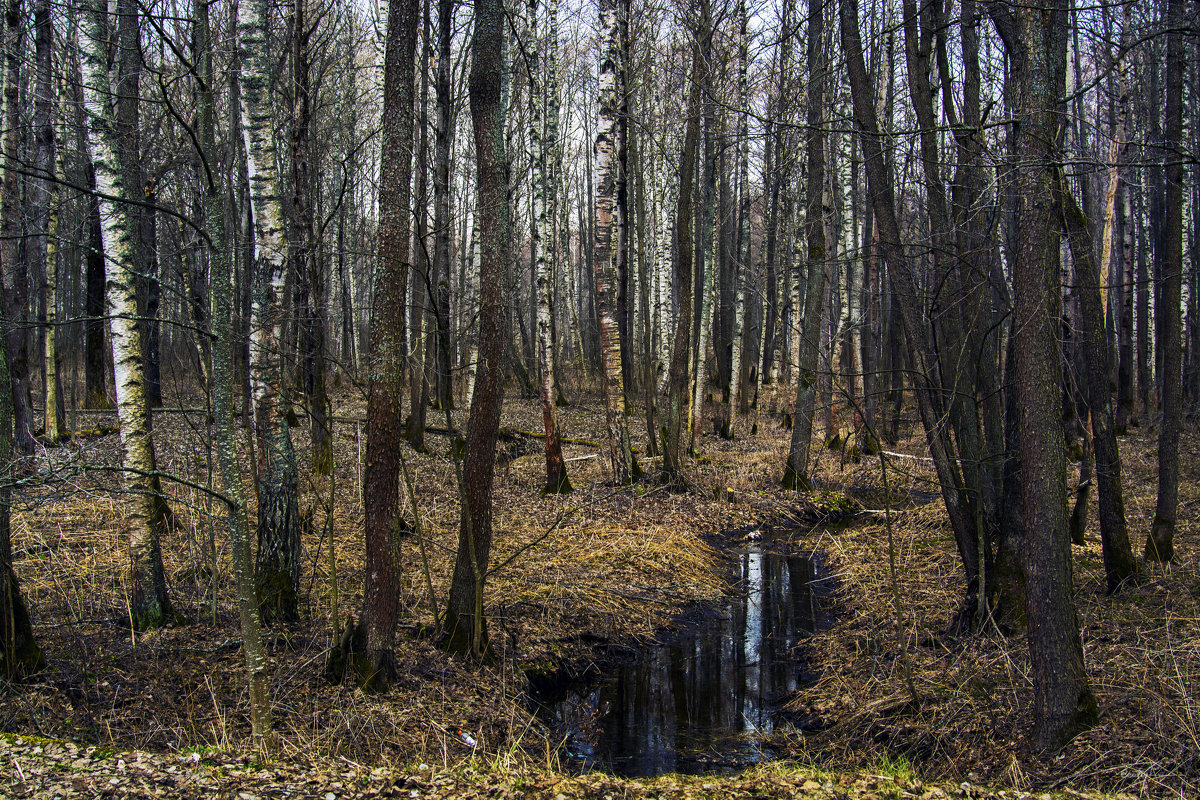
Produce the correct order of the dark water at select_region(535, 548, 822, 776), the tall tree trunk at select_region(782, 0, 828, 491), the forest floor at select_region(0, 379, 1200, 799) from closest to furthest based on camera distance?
the forest floor at select_region(0, 379, 1200, 799), the dark water at select_region(535, 548, 822, 776), the tall tree trunk at select_region(782, 0, 828, 491)

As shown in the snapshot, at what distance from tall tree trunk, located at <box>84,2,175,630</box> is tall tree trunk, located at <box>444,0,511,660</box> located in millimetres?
2419

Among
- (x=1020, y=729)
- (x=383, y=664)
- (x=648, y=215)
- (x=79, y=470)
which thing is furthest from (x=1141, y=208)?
(x=79, y=470)

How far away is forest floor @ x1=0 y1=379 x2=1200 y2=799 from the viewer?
390cm

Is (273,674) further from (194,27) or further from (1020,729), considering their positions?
(1020,729)

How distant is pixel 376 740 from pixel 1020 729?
160 inches

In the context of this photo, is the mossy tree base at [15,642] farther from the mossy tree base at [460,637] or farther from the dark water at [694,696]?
the dark water at [694,696]

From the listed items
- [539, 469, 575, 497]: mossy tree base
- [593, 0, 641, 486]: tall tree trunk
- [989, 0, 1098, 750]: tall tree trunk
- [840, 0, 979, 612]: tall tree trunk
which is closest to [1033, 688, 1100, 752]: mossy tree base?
[989, 0, 1098, 750]: tall tree trunk

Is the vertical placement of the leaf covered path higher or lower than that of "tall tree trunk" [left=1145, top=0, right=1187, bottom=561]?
lower

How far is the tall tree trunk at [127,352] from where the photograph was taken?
5727 millimetres

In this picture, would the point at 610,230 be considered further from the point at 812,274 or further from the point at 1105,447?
the point at 1105,447

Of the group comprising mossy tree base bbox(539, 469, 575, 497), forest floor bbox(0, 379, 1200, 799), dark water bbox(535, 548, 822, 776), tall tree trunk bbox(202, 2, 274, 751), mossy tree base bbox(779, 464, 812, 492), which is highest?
tall tree trunk bbox(202, 2, 274, 751)

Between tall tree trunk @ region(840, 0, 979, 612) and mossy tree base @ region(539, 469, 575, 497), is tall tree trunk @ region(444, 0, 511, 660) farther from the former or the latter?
mossy tree base @ region(539, 469, 575, 497)

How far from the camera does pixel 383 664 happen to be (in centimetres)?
524

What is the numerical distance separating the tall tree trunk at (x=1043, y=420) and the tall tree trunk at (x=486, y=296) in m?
→ 3.50
